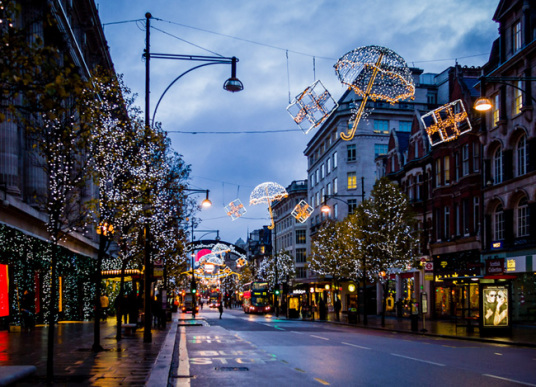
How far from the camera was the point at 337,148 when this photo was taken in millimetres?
79688

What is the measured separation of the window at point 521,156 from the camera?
35.9 metres

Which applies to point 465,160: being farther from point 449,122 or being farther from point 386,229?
point 449,122

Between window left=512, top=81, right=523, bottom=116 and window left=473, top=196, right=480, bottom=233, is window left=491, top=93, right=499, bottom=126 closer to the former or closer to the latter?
window left=512, top=81, right=523, bottom=116

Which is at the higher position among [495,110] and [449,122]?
[495,110]

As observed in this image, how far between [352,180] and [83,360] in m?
64.5

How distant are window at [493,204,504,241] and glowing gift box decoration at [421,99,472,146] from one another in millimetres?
5367

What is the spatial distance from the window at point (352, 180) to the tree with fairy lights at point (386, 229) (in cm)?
3172

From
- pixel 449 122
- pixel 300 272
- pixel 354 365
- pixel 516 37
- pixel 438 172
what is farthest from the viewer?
pixel 300 272

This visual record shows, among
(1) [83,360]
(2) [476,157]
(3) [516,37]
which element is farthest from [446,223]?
(1) [83,360]

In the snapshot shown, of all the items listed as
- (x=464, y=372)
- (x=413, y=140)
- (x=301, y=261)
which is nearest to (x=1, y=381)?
(x=464, y=372)

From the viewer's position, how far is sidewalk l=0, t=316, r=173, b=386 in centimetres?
1190

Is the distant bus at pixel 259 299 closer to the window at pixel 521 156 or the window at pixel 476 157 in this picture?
the window at pixel 476 157

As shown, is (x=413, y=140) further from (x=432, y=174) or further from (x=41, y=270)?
(x=41, y=270)

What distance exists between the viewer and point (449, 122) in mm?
36812
